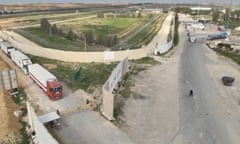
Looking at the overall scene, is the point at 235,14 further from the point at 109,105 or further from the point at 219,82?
the point at 109,105

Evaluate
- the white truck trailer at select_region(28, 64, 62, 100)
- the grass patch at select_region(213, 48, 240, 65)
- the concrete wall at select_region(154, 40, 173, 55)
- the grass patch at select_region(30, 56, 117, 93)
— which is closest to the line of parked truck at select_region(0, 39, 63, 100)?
the white truck trailer at select_region(28, 64, 62, 100)

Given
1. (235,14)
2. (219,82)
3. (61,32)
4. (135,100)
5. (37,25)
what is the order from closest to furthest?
(135,100), (219,82), (61,32), (37,25), (235,14)

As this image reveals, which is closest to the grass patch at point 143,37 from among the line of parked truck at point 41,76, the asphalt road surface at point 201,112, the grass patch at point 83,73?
the asphalt road surface at point 201,112

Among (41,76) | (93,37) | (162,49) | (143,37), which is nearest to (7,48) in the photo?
(41,76)

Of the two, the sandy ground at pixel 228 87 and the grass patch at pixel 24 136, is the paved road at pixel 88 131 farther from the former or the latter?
the sandy ground at pixel 228 87

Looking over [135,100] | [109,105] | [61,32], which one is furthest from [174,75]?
[61,32]

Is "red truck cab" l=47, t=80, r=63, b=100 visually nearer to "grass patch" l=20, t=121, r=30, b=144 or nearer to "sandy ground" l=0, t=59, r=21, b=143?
"sandy ground" l=0, t=59, r=21, b=143
